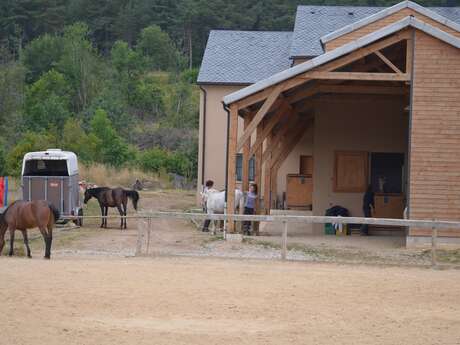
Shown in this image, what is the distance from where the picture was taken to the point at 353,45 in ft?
72.9

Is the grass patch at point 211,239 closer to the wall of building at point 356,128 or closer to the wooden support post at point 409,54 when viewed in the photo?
the wall of building at point 356,128

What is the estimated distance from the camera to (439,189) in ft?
71.6

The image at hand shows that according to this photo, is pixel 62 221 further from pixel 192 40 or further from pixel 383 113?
pixel 192 40

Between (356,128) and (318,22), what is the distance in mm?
13187

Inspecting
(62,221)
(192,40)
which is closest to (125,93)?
(192,40)

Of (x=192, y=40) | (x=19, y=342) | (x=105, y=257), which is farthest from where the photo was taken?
(x=192, y=40)

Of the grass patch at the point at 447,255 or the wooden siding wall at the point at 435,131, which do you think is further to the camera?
the wooden siding wall at the point at 435,131

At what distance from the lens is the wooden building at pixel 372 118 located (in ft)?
71.9

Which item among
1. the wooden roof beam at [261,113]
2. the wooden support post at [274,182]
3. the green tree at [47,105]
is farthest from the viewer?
the green tree at [47,105]

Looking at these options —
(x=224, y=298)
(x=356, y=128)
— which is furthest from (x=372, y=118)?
(x=224, y=298)

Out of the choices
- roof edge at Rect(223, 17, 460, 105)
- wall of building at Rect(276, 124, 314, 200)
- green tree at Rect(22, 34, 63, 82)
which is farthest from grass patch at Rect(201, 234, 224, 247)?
green tree at Rect(22, 34, 63, 82)

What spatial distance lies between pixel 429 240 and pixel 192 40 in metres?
73.8

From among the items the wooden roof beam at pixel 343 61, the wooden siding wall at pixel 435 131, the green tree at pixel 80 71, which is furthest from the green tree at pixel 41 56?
the wooden siding wall at pixel 435 131

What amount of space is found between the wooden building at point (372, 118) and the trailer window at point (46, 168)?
5.21 m
